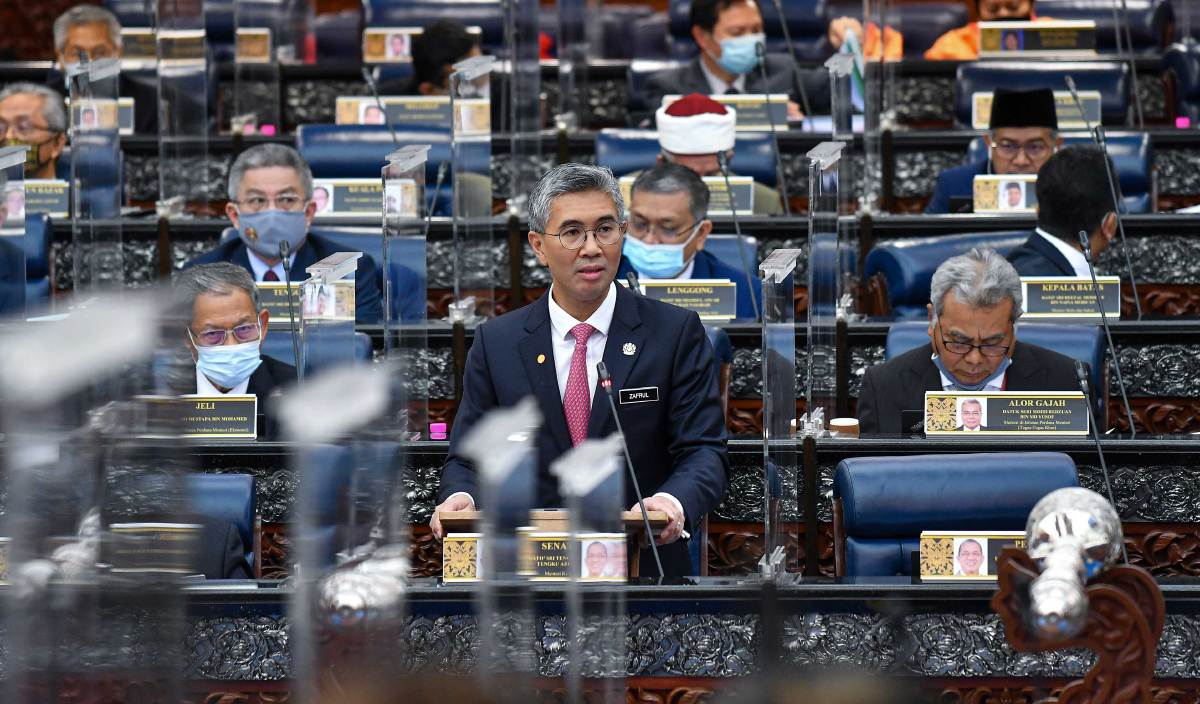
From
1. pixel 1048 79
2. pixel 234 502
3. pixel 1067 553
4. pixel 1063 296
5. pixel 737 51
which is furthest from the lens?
pixel 737 51

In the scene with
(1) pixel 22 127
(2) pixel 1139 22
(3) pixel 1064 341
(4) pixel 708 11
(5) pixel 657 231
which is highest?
(2) pixel 1139 22

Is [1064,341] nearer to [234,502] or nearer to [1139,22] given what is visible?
[234,502]

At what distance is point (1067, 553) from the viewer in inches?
101

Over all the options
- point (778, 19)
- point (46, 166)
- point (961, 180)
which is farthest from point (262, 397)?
point (778, 19)

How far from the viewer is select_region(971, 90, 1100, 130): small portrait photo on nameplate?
754 cm

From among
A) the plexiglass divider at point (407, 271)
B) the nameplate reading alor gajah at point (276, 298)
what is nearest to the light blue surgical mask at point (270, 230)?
the nameplate reading alor gajah at point (276, 298)

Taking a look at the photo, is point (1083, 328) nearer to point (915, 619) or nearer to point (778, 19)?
point (915, 619)

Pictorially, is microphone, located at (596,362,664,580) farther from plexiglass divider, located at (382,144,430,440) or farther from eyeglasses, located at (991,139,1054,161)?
eyeglasses, located at (991,139,1054,161)

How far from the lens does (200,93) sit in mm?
7496

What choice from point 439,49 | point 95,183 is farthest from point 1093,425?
point 439,49

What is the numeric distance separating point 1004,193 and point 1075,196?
0.97 m

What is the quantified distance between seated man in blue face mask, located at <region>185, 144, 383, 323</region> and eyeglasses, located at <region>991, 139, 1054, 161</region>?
2297 mm

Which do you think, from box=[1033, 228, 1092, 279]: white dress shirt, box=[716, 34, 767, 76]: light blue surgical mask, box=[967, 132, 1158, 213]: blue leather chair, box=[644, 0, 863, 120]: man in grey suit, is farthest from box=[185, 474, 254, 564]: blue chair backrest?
box=[716, 34, 767, 76]: light blue surgical mask

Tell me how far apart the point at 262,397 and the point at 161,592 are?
10.3 ft
